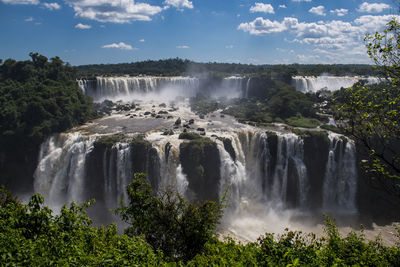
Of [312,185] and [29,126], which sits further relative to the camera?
[29,126]

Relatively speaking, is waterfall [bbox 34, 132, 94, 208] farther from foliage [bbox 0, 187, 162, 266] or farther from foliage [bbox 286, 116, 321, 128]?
foliage [bbox 286, 116, 321, 128]

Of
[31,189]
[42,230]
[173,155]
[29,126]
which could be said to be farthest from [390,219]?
[29,126]

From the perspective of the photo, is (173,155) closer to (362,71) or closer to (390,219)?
(390,219)

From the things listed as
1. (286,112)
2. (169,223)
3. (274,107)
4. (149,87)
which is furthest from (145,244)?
(149,87)

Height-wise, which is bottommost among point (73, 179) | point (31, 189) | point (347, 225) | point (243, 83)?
point (347, 225)

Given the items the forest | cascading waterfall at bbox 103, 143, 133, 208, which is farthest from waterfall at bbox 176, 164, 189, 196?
the forest

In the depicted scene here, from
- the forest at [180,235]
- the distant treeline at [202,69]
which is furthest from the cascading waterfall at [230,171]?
the distant treeline at [202,69]

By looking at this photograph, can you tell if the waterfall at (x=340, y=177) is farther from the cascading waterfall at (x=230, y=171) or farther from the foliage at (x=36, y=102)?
the foliage at (x=36, y=102)
